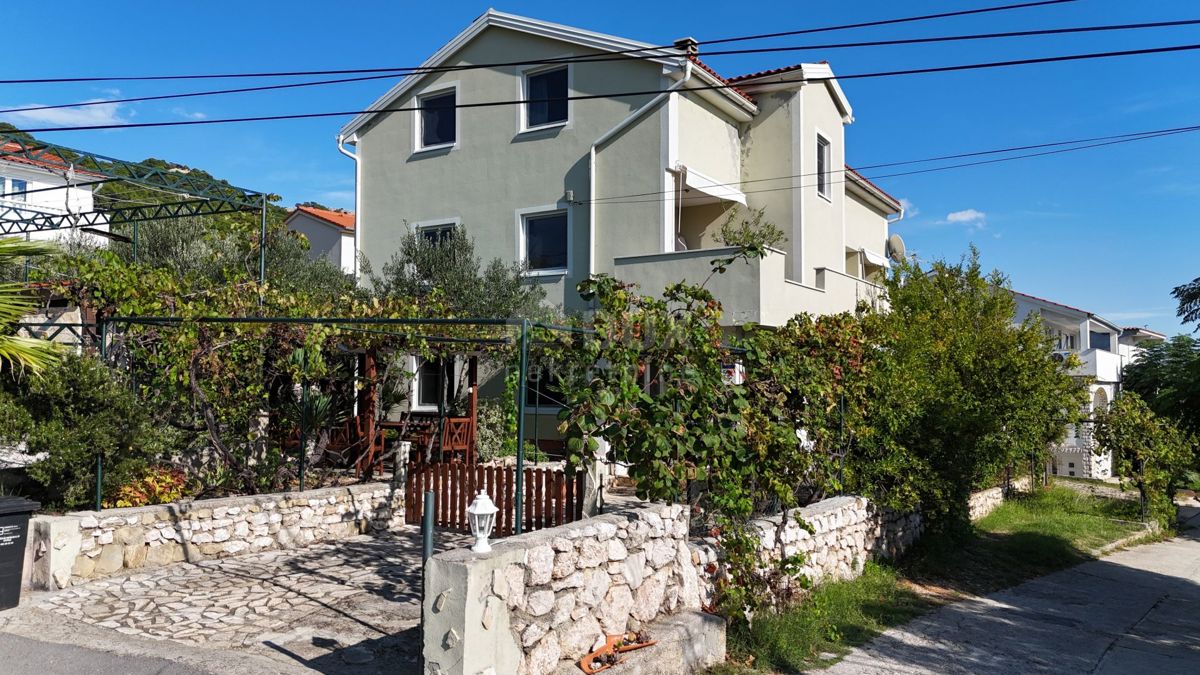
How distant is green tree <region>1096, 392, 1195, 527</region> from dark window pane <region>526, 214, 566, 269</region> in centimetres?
1149

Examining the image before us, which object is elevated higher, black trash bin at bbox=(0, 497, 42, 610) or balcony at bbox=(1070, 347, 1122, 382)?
balcony at bbox=(1070, 347, 1122, 382)

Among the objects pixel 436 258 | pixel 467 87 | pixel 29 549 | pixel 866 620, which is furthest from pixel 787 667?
pixel 467 87

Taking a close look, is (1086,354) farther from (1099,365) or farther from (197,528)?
(197,528)

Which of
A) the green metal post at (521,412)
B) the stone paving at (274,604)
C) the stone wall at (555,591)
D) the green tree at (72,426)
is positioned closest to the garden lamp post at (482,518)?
the stone wall at (555,591)

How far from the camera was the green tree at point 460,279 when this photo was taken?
15.8m

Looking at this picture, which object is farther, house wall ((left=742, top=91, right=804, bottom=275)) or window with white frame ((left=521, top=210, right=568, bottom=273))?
house wall ((left=742, top=91, right=804, bottom=275))

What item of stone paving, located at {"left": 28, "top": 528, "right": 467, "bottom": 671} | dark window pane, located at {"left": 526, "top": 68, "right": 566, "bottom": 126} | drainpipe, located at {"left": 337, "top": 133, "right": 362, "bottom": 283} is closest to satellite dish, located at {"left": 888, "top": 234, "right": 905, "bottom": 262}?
dark window pane, located at {"left": 526, "top": 68, "right": 566, "bottom": 126}

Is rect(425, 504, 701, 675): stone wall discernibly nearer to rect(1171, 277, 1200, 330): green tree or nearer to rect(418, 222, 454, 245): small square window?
rect(1171, 277, 1200, 330): green tree

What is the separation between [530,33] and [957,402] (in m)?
11.4

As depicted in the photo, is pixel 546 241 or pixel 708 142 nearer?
pixel 708 142

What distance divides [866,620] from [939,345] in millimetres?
5644

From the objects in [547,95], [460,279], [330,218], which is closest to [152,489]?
[460,279]

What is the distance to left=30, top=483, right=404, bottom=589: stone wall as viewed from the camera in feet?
24.4

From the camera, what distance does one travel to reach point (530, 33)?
17.5 m
